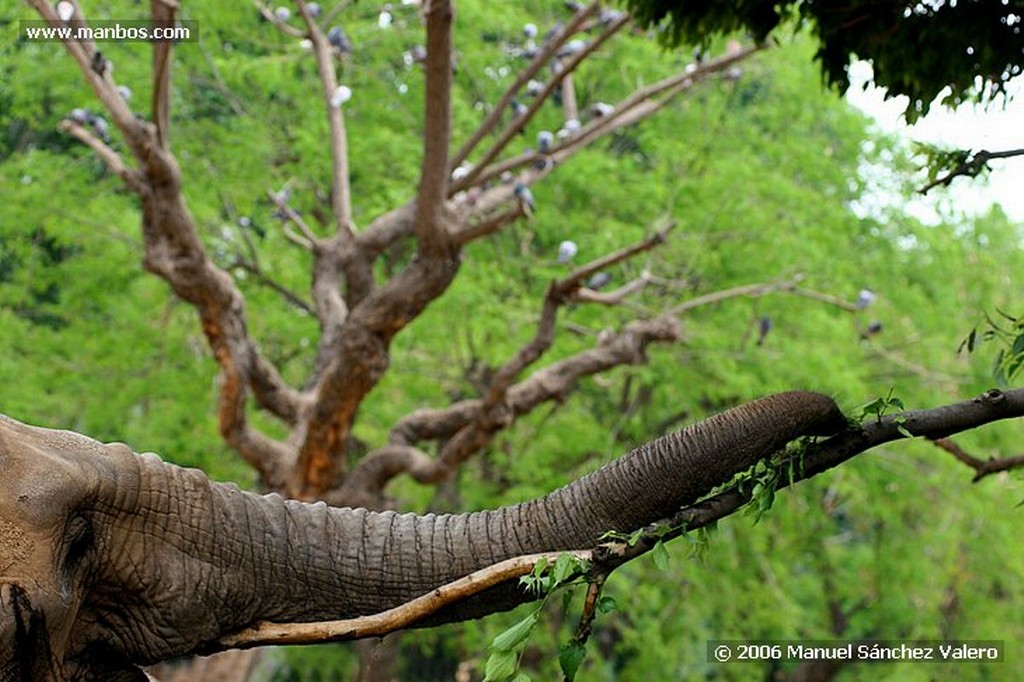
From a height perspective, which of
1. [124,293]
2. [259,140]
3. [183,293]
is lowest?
[183,293]

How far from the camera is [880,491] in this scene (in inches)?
576

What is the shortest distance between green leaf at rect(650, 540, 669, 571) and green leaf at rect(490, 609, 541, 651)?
1.02 feet

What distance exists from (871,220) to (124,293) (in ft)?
27.1

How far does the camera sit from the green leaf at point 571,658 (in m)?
3.21

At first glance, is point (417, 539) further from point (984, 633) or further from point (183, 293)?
point (984, 633)

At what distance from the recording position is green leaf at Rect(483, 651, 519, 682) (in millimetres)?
3172

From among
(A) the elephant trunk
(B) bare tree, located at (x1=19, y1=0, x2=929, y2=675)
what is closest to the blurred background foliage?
(B) bare tree, located at (x1=19, y1=0, x2=929, y2=675)

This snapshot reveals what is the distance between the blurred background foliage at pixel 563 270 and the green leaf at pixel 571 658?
330 inches

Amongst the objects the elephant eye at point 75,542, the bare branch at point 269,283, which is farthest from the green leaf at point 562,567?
the bare branch at point 269,283

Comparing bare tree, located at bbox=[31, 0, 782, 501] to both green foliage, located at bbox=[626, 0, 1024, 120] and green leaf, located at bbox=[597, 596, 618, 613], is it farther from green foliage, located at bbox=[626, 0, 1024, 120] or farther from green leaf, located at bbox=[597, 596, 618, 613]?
green leaf, located at bbox=[597, 596, 618, 613]

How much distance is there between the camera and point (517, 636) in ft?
10.6

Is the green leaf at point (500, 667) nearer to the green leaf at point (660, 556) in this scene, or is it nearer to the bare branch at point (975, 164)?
the green leaf at point (660, 556)

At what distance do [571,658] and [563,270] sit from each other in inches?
416

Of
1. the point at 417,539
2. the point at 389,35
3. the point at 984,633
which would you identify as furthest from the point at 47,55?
the point at 984,633
